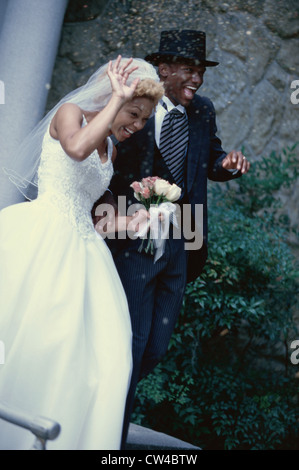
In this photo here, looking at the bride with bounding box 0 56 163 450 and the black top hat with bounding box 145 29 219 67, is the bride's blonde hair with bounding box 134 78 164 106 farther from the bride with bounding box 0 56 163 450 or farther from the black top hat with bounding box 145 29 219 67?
the black top hat with bounding box 145 29 219 67

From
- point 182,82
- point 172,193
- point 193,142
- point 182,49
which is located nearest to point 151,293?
point 172,193

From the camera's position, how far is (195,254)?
320cm

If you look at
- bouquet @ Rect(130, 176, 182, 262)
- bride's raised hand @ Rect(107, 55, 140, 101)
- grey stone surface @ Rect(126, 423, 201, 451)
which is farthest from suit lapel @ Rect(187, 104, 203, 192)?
grey stone surface @ Rect(126, 423, 201, 451)

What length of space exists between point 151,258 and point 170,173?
442 millimetres

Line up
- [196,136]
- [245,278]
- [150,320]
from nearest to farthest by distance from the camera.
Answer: [150,320], [196,136], [245,278]

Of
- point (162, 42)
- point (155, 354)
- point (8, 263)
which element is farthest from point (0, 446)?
point (162, 42)

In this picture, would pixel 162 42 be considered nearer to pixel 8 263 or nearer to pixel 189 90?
pixel 189 90

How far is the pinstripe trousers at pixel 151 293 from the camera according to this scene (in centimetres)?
291

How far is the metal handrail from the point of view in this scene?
1688mm

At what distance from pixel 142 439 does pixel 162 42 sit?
83.8 inches

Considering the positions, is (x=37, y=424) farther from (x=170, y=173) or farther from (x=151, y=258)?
(x=170, y=173)

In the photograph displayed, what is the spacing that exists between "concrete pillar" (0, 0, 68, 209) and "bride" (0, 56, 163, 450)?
1.41 m

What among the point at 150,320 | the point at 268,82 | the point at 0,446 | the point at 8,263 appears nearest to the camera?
the point at 0,446

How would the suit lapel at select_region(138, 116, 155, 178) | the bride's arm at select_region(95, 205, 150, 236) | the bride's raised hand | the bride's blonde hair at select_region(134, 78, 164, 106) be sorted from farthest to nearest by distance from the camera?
the suit lapel at select_region(138, 116, 155, 178), the bride's arm at select_region(95, 205, 150, 236), the bride's blonde hair at select_region(134, 78, 164, 106), the bride's raised hand
